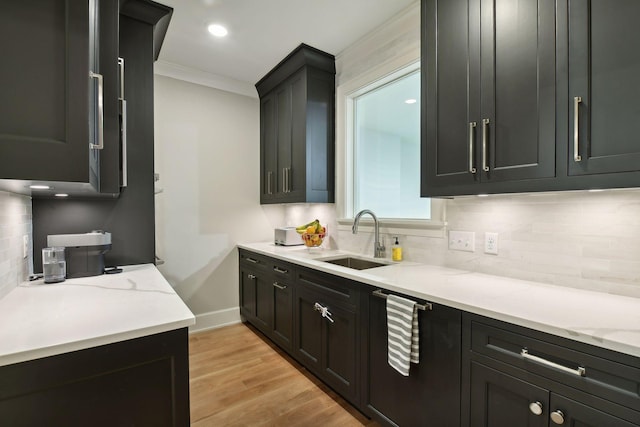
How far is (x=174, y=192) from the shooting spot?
307cm

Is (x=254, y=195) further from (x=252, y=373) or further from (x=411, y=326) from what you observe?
(x=411, y=326)

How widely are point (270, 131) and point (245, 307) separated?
1.97 metres

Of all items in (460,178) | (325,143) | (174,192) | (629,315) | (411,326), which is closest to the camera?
(629,315)

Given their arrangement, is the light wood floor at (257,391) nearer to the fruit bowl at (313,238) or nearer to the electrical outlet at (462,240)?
the fruit bowl at (313,238)

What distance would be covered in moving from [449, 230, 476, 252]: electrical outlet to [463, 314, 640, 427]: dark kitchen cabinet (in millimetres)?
696

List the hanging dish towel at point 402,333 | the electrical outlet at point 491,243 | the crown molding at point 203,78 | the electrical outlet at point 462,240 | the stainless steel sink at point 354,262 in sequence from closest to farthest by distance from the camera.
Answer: the hanging dish towel at point 402,333 → the electrical outlet at point 491,243 → the electrical outlet at point 462,240 → the stainless steel sink at point 354,262 → the crown molding at point 203,78

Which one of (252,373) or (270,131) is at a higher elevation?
(270,131)

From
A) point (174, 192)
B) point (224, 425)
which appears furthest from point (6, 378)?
point (174, 192)

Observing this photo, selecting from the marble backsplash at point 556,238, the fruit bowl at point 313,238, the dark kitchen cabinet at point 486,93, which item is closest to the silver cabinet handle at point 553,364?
the marble backsplash at point 556,238

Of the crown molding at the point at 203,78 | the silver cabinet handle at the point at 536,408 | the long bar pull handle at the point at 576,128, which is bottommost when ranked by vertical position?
the silver cabinet handle at the point at 536,408

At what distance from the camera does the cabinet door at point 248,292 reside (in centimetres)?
309

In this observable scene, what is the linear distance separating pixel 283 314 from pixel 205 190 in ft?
5.23

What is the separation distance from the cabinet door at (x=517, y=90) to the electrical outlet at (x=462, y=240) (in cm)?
51

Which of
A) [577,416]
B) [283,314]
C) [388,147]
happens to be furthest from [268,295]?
[577,416]
